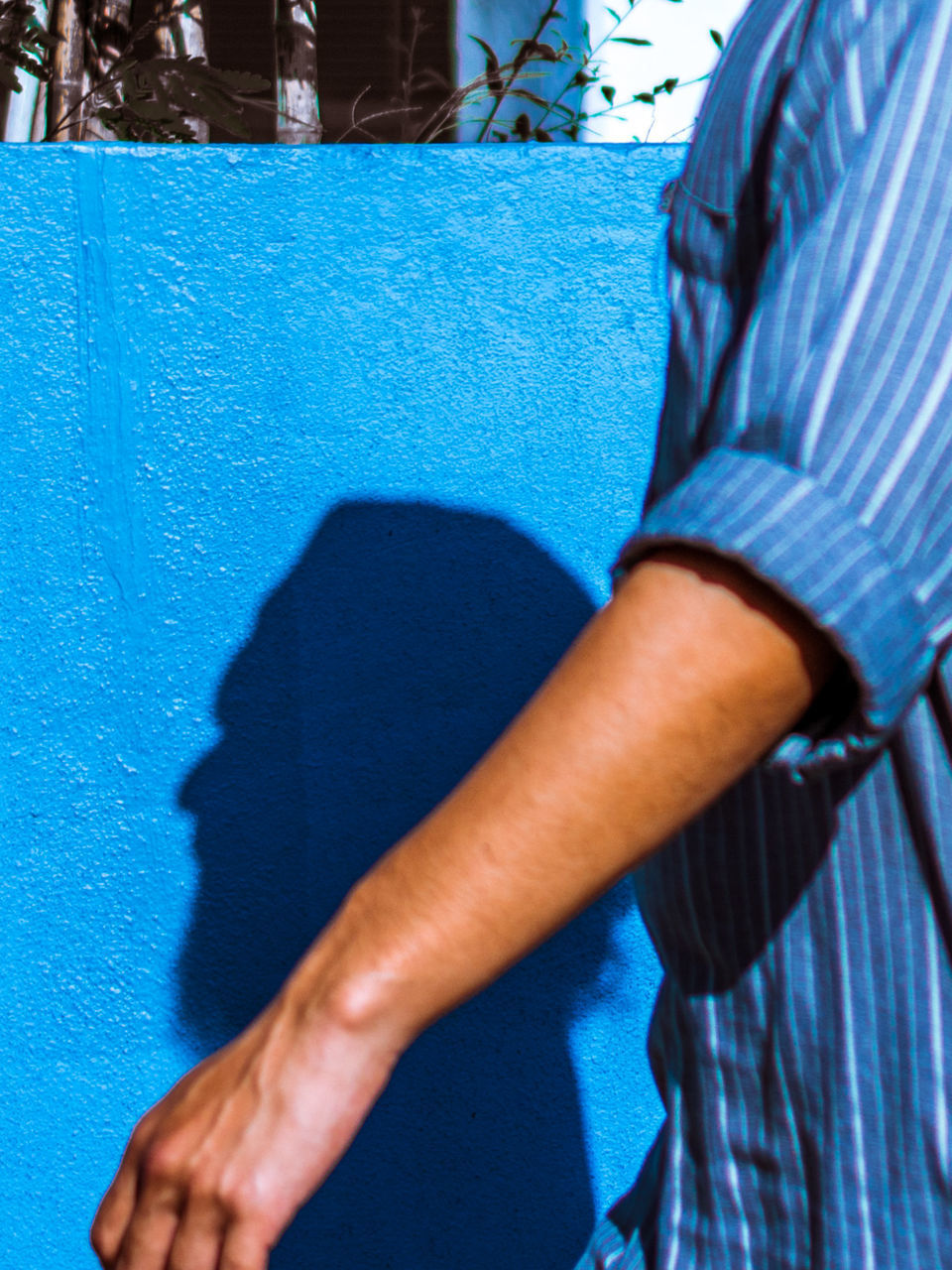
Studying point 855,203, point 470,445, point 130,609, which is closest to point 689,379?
point 855,203

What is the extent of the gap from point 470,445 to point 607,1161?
123 cm

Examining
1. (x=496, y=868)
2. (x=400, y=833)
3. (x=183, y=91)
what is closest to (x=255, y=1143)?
(x=496, y=868)

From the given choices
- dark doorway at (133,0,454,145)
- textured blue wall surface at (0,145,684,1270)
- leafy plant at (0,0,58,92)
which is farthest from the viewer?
dark doorway at (133,0,454,145)

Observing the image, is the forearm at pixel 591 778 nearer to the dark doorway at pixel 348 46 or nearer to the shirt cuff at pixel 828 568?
the shirt cuff at pixel 828 568

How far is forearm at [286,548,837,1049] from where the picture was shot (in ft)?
1.67

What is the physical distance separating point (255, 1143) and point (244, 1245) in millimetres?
49

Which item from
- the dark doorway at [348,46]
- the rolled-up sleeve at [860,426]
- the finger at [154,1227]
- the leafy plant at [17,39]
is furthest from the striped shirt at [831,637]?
the dark doorway at [348,46]

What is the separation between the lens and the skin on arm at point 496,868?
0.51 m

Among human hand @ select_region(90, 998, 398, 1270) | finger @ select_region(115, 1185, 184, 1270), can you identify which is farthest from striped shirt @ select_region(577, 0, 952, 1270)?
finger @ select_region(115, 1185, 184, 1270)

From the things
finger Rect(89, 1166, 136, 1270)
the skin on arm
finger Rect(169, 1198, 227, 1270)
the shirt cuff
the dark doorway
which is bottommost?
finger Rect(89, 1166, 136, 1270)

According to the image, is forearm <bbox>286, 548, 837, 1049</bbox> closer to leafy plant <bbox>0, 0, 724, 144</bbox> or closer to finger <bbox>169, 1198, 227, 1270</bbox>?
finger <bbox>169, 1198, 227, 1270</bbox>

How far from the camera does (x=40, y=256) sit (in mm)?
1751

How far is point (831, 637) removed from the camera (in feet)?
1.65

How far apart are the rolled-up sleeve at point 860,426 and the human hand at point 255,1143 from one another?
0.27m
